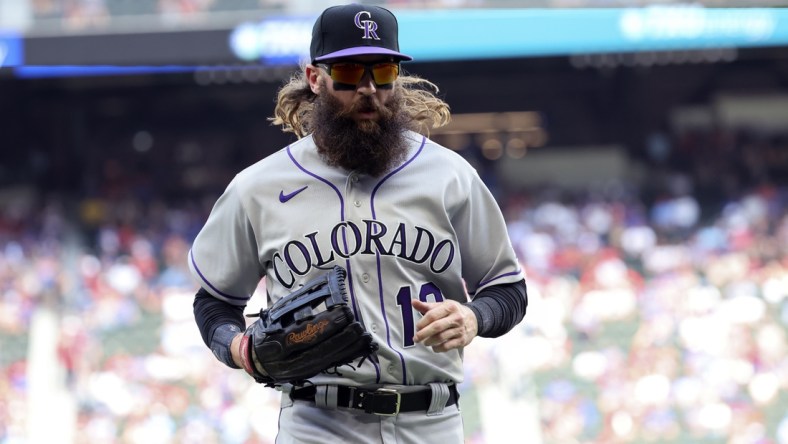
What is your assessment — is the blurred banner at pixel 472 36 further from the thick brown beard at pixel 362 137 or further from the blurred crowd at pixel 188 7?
the thick brown beard at pixel 362 137

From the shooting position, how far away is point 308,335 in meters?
2.34

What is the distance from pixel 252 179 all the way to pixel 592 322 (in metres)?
8.61

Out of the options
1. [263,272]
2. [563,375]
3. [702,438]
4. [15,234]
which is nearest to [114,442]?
[15,234]

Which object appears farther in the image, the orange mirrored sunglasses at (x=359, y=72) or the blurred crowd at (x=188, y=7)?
the blurred crowd at (x=188, y=7)

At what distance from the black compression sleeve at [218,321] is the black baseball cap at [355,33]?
0.65 m

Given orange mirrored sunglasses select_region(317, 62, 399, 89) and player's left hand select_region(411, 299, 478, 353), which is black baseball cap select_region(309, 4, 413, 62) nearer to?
orange mirrored sunglasses select_region(317, 62, 399, 89)

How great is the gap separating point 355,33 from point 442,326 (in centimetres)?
73

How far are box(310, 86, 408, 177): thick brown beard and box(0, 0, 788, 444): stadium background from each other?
23.9ft

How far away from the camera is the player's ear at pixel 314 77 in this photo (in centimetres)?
276

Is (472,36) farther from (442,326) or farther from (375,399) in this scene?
(442,326)

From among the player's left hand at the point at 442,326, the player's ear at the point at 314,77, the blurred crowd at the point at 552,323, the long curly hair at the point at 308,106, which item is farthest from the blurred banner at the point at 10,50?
the player's left hand at the point at 442,326

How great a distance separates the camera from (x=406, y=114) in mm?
2760

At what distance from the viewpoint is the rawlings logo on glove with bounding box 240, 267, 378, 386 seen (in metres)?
2.32

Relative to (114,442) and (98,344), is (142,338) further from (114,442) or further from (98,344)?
(114,442)
